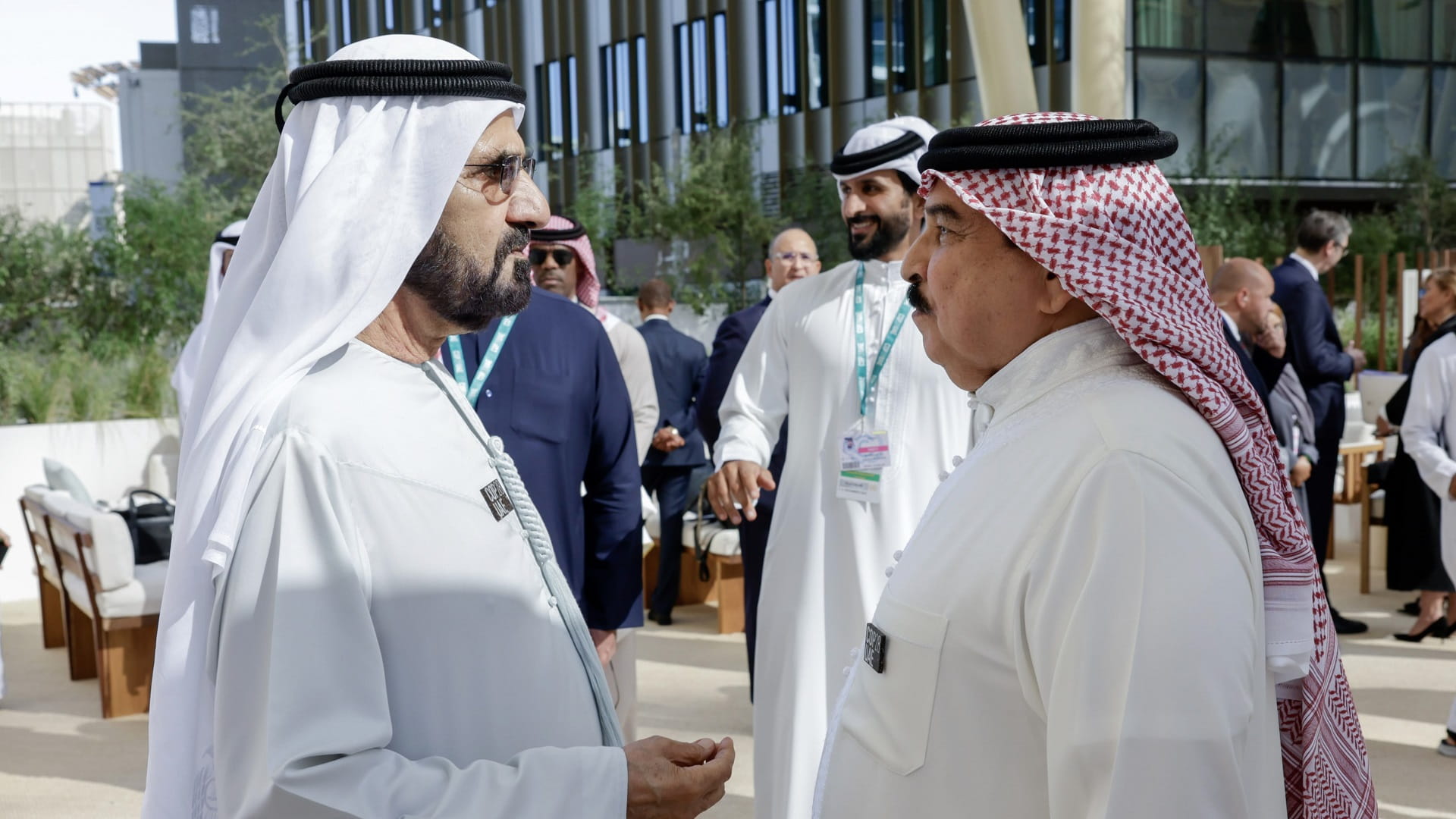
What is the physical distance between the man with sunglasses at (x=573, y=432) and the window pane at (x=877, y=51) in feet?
68.7

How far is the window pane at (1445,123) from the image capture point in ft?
70.7

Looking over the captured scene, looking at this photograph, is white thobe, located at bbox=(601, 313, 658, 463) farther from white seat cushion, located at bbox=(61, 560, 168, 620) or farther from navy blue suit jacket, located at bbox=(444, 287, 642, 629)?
navy blue suit jacket, located at bbox=(444, 287, 642, 629)

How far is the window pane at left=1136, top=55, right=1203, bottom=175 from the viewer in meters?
19.9

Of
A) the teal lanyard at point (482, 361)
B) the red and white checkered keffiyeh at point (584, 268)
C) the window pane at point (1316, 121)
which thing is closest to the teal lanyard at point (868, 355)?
the teal lanyard at point (482, 361)

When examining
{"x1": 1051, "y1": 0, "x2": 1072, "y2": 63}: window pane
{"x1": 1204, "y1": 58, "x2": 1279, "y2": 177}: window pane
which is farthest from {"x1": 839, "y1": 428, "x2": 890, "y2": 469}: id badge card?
{"x1": 1204, "y1": 58, "x2": 1279, "y2": 177}: window pane

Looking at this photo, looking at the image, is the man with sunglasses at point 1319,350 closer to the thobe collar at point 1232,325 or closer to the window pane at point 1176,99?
the thobe collar at point 1232,325

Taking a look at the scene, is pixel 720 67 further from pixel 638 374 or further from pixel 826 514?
pixel 826 514

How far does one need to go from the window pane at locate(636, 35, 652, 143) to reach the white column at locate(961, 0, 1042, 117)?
22.9 m

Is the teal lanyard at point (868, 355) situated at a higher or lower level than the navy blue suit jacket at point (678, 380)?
higher

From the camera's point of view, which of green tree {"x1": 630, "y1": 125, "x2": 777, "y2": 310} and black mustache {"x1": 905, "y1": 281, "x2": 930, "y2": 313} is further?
green tree {"x1": 630, "y1": 125, "x2": 777, "y2": 310}

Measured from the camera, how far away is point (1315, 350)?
7285 mm

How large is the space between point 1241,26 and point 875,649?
69.6 ft

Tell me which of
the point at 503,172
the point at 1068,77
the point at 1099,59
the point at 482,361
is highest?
the point at 1068,77

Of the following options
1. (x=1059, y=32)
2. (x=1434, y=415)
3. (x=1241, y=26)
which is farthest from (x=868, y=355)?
(x=1241, y=26)
